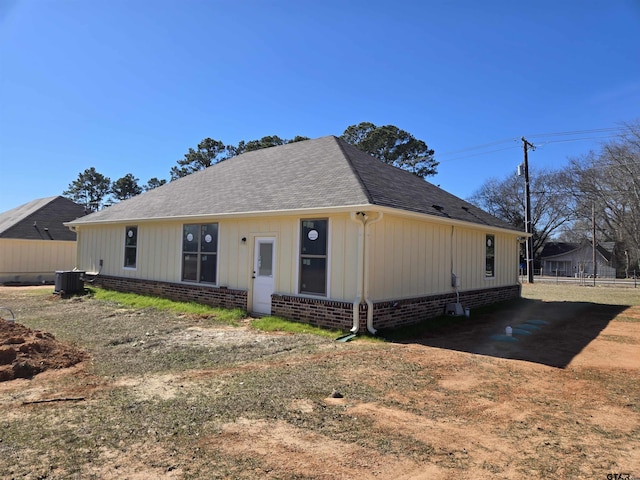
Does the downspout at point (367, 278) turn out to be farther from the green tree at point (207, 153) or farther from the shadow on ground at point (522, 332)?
the green tree at point (207, 153)

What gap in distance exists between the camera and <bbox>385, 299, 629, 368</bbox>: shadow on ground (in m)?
7.08

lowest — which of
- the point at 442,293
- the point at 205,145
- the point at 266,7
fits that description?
the point at 442,293

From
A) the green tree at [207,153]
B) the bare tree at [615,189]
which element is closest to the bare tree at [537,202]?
the bare tree at [615,189]

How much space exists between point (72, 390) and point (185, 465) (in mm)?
2593

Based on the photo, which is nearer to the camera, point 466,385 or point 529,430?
point 529,430

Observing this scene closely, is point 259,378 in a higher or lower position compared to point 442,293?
lower

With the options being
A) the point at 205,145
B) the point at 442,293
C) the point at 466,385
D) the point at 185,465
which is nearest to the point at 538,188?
the point at 205,145

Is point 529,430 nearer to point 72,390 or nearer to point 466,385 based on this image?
point 466,385

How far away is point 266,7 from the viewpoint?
32.8 ft

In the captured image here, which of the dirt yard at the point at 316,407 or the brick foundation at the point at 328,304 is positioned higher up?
the brick foundation at the point at 328,304

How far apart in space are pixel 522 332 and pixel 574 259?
4938cm

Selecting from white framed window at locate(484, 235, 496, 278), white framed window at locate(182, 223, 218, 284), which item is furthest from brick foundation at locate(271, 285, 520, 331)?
white framed window at locate(484, 235, 496, 278)

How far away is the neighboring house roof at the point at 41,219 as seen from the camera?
2138cm

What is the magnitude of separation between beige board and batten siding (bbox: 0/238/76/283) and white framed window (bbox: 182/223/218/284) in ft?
46.0
